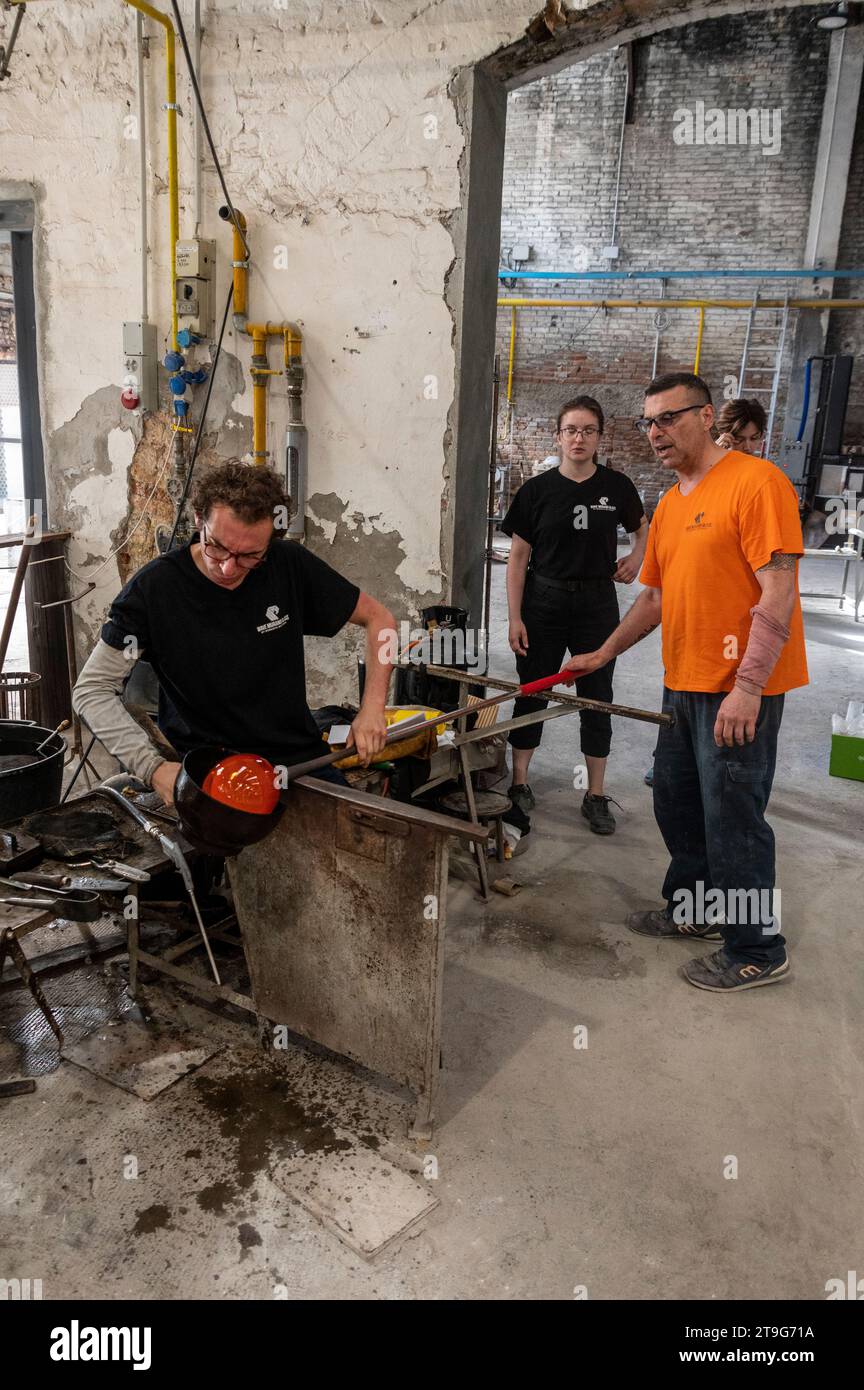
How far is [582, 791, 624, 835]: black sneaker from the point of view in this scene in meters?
3.83

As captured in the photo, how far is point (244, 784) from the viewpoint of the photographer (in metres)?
2.00

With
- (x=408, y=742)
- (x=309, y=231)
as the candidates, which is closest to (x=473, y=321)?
(x=309, y=231)

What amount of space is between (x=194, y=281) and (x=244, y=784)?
297 centimetres

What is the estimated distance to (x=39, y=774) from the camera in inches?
109

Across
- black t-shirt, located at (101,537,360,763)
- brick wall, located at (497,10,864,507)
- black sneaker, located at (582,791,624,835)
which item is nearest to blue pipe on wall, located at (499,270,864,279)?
brick wall, located at (497,10,864,507)

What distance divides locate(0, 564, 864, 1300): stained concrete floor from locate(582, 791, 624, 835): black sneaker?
0.68 metres

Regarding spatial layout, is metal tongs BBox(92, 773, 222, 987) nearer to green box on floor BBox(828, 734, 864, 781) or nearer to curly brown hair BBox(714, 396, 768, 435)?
curly brown hair BBox(714, 396, 768, 435)

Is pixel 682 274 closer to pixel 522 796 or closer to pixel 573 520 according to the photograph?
pixel 573 520

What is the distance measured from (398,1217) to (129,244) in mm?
4123

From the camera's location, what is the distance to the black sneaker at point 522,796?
153 inches

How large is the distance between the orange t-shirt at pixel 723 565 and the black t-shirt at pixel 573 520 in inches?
34.9

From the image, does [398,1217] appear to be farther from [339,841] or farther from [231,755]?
[231,755]

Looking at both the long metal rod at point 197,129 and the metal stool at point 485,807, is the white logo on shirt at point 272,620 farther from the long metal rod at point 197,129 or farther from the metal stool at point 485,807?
the long metal rod at point 197,129

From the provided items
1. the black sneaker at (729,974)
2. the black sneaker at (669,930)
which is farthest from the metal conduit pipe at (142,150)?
the black sneaker at (729,974)
